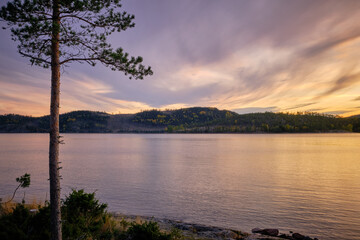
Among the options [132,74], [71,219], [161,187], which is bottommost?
[161,187]

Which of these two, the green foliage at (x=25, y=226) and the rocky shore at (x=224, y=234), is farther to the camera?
the rocky shore at (x=224, y=234)

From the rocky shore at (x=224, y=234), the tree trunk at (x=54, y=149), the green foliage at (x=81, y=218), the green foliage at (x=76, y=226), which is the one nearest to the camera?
the tree trunk at (x=54, y=149)

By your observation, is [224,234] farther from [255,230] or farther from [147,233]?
[147,233]

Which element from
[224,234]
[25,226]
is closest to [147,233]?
[25,226]

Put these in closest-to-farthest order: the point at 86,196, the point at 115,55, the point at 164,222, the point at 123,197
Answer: the point at 115,55
the point at 86,196
the point at 164,222
the point at 123,197

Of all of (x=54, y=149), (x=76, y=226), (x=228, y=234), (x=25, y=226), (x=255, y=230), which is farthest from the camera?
(x=255, y=230)

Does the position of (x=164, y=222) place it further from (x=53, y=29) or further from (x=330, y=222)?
(x=53, y=29)

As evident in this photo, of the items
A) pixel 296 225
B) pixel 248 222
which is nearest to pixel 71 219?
pixel 248 222

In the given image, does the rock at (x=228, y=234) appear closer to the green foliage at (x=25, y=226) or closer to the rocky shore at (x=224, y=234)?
the rocky shore at (x=224, y=234)

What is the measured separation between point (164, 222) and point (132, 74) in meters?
8.29

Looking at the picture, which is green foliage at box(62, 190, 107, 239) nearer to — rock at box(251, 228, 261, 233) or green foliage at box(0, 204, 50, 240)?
green foliage at box(0, 204, 50, 240)

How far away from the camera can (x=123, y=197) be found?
1920 cm

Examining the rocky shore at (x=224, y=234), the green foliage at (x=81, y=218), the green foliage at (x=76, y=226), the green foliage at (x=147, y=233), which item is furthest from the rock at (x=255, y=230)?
the green foliage at (x=81, y=218)

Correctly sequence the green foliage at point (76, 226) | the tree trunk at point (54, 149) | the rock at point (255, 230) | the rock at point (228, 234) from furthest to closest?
the rock at point (255, 230), the rock at point (228, 234), the green foliage at point (76, 226), the tree trunk at point (54, 149)
